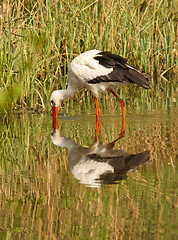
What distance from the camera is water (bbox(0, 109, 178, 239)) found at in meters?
2.85

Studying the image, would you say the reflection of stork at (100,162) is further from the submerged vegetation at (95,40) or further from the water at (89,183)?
the submerged vegetation at (95,40)

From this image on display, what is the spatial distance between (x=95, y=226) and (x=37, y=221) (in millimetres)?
357

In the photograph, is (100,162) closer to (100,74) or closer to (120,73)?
(120,73)

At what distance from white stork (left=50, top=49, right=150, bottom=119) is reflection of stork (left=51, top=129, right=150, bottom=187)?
1639 mm

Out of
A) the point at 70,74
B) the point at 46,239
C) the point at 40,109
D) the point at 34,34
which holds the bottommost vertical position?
the point at 46,239

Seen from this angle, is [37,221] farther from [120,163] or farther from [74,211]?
[120,163]

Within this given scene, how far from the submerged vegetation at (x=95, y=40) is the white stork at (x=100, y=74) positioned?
87cm

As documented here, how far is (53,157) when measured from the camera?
491 centimetres

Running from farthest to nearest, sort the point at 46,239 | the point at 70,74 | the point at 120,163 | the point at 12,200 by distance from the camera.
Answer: the point at 70,74 → the point at 120,163 → the point at 12,200 → the point at 46,239

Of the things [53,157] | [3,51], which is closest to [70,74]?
[3,51]

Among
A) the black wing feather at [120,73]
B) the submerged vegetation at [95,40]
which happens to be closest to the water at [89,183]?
the black wing feather at [120,73]

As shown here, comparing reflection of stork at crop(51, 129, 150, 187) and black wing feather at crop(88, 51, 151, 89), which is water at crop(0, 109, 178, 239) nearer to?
reflection of stork at crop(51, 129, 150, 187)

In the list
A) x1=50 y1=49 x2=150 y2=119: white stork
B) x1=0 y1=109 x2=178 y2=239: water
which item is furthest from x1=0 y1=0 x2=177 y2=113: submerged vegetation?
x1=0 y1=109 x2=178 y2=239: water

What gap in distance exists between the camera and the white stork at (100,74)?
6.97 m
